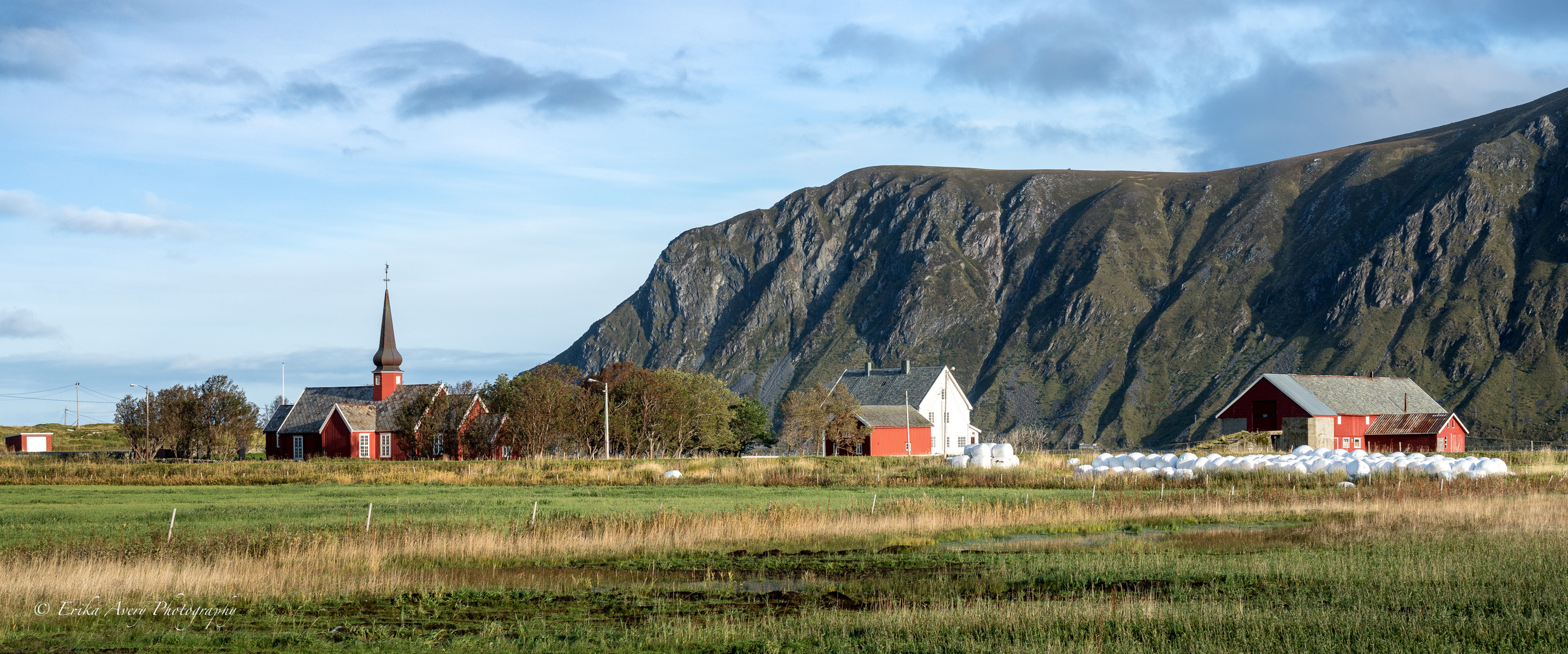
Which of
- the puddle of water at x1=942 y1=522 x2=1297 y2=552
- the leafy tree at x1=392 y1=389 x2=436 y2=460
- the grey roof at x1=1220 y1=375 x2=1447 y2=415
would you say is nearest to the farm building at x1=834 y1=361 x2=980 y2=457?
the grey roof at x1=1220 y1=375 x2=1447 y2=415

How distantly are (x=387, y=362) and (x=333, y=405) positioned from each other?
5.44 meters

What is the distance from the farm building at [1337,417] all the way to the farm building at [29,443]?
345 ft

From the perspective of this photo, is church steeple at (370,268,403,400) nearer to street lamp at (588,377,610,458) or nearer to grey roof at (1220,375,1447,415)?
street lamp at (588,377,610,458)

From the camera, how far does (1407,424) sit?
90.4 m

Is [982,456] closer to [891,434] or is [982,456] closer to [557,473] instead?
[557,473]

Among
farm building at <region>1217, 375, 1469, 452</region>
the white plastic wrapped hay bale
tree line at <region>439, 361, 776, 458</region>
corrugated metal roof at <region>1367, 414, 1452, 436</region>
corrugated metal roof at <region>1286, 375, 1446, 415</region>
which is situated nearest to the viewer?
the white plastic wrapped hay bale

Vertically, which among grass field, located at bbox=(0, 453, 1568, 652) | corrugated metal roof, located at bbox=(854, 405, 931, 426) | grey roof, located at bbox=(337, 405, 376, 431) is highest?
grey roof, located at bbox=(337, 405, 376, 431)

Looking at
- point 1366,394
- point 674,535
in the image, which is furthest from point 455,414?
point 1366,394

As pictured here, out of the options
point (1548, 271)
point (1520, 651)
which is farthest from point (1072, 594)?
point (1548, 271)

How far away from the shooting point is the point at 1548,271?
161375mm

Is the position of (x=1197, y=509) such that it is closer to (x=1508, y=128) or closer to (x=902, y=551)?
(x=902, y=551)

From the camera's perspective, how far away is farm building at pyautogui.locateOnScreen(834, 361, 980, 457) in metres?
103

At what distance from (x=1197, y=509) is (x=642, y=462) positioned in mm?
33586

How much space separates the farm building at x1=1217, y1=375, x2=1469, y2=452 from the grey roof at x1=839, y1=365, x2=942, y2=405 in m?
28.4
